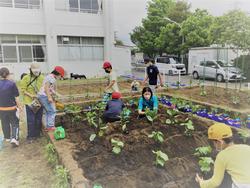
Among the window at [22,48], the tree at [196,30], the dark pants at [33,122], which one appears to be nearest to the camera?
the dark pants at [33,122]

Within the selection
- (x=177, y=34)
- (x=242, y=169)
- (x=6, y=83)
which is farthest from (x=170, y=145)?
(x=177, y=34)

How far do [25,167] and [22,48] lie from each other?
15001 millimetres

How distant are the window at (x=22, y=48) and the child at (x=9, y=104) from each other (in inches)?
536

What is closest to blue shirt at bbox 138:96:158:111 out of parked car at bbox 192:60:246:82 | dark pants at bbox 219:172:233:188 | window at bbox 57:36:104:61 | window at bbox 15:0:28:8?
dark pants at bbox 219:172:233:188

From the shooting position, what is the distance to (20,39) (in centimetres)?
Answer: 1664

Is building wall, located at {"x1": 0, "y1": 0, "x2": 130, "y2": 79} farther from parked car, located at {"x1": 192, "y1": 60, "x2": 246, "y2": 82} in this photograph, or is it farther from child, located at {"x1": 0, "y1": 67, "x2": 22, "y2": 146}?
child, located at {"x1": 0, "y1": 67, "x2": 22, "y2": 146}

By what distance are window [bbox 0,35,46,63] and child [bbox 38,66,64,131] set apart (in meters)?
13.8

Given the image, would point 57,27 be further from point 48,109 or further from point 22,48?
point 48,109

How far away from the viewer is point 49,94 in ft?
14.0

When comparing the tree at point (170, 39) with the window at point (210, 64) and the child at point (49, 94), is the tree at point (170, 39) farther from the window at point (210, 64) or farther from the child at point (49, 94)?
the child at point (49, 94)

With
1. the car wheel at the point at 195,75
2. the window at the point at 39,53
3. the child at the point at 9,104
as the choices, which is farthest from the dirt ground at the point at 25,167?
the car wheel at the point at 195,75

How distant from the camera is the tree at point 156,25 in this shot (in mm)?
21666

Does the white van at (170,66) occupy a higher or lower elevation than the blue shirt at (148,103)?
higher

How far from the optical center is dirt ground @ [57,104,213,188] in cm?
287
